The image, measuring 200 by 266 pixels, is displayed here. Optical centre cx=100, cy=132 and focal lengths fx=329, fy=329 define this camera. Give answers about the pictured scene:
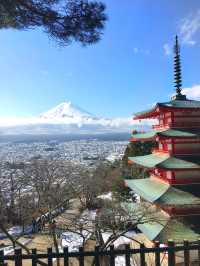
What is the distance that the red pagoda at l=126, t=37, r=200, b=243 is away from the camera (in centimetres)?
1147

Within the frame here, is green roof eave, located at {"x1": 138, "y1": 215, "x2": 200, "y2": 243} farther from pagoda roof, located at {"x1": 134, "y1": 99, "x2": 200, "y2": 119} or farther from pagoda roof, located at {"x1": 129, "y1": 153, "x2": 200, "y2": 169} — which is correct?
pagoda roof, located at {"x1": 134, "y1": 99, "x2": 200, "y2": 119}

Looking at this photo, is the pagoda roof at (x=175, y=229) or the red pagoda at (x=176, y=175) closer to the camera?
the pagoda roof at (x=175, y=229)

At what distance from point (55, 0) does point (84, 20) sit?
72 centimetres

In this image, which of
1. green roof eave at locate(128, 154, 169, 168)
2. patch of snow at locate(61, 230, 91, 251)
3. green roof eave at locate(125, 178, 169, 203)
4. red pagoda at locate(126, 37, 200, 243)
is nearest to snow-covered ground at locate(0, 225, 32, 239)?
patch of snow at locate(61, 230, 91, 251)

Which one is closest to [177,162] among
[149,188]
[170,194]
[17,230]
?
[170,194]

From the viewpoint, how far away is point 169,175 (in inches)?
497

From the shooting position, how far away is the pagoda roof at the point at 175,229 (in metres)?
11.2

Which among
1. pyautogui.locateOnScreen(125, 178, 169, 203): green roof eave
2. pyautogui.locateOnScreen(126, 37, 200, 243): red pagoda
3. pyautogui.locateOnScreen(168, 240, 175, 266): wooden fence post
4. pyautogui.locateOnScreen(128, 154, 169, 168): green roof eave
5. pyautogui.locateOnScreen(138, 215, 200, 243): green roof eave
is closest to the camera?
pyautogui.locateOnScreen(168, 240, 175, 266): wooden fence post

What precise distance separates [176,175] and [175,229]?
2.01 meters

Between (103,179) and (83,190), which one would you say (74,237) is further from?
(103,179)

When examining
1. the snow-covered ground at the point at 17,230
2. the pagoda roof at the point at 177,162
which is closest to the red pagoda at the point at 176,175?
the pagoda roof at the point at 177,162

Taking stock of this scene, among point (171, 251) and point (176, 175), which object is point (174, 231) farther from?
point (171, 251)

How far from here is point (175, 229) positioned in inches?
451

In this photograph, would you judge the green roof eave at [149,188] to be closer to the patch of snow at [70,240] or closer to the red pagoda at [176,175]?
the red pagoda at [176,175]
